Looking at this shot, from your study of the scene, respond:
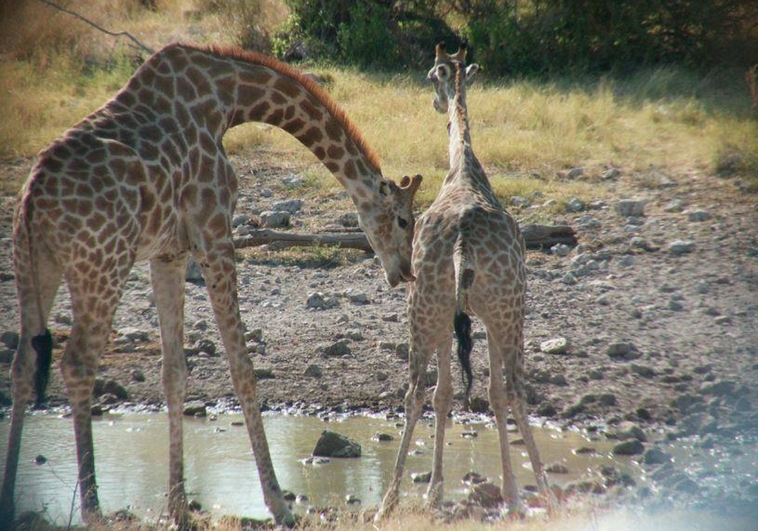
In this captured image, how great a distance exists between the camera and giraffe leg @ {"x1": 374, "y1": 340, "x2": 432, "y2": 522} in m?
6.31

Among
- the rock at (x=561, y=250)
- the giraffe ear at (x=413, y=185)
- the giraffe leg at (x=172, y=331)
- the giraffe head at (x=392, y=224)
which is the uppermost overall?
the giraffe ear at (x=413, y=185)

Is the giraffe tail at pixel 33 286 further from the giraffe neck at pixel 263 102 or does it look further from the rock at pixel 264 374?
the rock at pixel 264 374

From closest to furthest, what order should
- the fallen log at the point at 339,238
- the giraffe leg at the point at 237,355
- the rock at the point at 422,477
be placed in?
the giraffe leg at the point at 237,355 < the rock at the point at 422,477 < the fallen log at the point at 339,238

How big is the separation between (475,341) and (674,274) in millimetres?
2396

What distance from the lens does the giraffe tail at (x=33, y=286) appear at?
5.26m

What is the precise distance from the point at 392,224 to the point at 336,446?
1.61 metres

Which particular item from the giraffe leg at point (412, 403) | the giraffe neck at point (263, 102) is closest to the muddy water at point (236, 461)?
the giraffe leg at point (412, 403)

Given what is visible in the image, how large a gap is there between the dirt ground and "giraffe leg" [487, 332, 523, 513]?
1.35 m

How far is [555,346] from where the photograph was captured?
8.80 meters

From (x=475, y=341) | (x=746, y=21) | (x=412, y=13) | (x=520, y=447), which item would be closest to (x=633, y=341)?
(x=475, y=341)

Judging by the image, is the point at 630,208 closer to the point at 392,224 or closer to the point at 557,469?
the point at 557,469

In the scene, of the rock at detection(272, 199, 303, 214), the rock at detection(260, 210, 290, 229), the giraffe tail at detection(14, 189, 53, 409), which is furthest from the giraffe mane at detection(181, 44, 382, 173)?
the rock at detection(272, 199, 303, 214)

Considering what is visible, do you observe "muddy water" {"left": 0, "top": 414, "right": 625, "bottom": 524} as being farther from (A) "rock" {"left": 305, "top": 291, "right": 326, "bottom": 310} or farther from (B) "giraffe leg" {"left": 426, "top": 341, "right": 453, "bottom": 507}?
(A) "rock" {"left": 305, "top": 291, "right": 326, "bottom": 310}

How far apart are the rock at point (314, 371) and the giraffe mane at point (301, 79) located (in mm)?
2220
